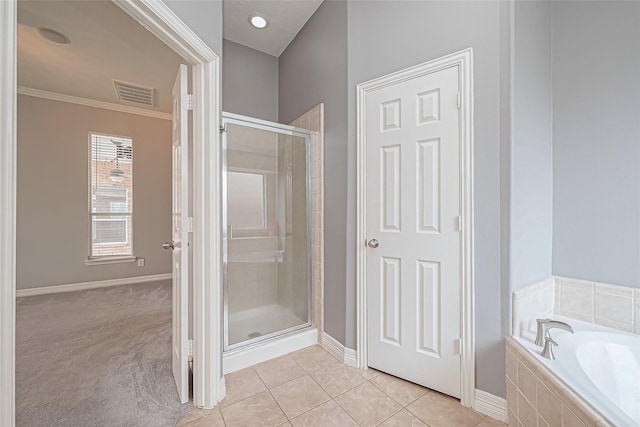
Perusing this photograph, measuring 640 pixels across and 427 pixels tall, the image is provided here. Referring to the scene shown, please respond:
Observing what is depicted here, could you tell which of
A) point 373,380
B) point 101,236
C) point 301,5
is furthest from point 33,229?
point 373,380

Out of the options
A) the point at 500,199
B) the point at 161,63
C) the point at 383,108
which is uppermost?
the point at 161,63

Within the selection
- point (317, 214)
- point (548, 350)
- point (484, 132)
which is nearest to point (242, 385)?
point (317, 214)

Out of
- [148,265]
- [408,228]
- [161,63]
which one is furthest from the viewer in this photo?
[148,265]

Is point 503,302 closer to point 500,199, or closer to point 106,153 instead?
point 500,199

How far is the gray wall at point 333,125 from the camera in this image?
2084 millimetres

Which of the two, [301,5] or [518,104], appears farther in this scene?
[301,5]

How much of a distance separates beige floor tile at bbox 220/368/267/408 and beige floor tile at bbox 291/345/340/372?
331mm

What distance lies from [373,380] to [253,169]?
5.99 ft

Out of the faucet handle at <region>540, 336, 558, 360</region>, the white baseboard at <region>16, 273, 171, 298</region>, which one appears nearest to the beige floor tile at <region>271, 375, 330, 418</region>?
the faucet handle at <region>540, 336, 558, 360</region>

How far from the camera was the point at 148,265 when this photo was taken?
4.36 meters

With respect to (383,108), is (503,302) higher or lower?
lower

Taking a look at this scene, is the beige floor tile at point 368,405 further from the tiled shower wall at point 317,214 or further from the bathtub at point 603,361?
the bathtub at point 603,361

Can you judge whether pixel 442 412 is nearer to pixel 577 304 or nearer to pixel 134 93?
pixel 577 304

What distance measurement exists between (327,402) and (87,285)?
4.07 metres
